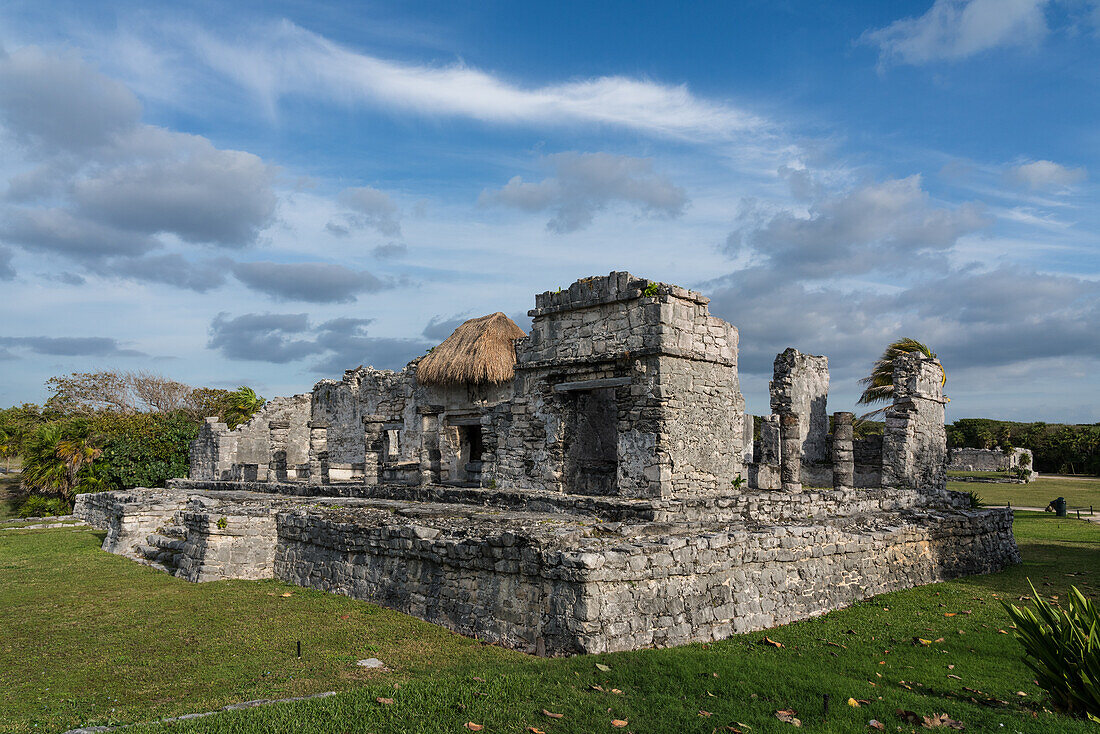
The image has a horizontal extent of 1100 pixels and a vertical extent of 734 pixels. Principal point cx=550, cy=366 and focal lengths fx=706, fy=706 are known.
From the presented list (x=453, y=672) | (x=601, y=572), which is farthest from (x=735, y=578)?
(x=453, y=672)

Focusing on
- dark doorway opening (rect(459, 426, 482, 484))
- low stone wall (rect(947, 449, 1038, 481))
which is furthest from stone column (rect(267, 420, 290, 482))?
low stone wall (rect(947, 449, 1038, 481))

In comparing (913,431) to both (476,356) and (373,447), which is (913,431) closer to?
(476,356)

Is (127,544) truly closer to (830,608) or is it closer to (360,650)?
(360,650)

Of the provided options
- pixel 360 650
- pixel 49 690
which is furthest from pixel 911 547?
pixel 49 690

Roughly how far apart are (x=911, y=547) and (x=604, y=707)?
6.10 metres

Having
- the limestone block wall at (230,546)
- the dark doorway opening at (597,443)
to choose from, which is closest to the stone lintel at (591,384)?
the dark doorway opening at (597,443)

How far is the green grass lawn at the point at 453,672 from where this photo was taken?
425cm

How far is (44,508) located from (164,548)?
14576 mm

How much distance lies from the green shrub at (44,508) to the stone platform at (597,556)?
39.8ft

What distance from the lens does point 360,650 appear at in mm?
5898

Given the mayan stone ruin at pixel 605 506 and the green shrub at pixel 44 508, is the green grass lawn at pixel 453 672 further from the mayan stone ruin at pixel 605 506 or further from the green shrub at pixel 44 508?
the green shrub at pixel 44 508

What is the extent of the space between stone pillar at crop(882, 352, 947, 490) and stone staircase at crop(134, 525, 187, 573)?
14.1 meters

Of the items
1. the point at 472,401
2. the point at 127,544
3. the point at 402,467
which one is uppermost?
the point at 472,401

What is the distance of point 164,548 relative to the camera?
11062mm
